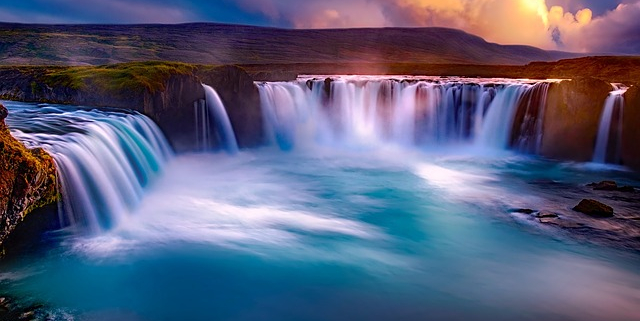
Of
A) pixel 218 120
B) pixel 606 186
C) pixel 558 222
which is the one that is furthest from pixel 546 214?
pixel 218 120

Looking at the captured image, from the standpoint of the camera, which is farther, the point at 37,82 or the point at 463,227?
the point at 37,82

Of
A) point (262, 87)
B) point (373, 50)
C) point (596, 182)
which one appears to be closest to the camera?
point (596, 182)

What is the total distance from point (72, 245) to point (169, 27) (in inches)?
4796

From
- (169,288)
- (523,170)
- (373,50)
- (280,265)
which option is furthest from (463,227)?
(373,50)

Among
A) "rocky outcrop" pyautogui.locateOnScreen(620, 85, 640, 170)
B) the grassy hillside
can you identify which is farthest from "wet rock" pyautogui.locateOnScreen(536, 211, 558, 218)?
the grassy hillside

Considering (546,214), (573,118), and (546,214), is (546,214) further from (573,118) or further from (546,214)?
(573,118)

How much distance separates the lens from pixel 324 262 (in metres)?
7.42

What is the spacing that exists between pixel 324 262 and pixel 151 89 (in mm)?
9258

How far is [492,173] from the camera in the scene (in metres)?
14.9

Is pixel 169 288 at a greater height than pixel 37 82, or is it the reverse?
pixel 37 82

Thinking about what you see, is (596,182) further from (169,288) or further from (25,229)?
(25,229)

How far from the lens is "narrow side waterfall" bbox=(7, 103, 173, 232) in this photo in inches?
284

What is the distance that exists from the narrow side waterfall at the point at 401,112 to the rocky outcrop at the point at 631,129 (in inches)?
114

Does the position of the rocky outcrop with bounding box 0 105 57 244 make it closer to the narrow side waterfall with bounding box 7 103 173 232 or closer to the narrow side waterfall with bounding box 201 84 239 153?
the narrow side waterfall with bounding box 7 103 173 232
